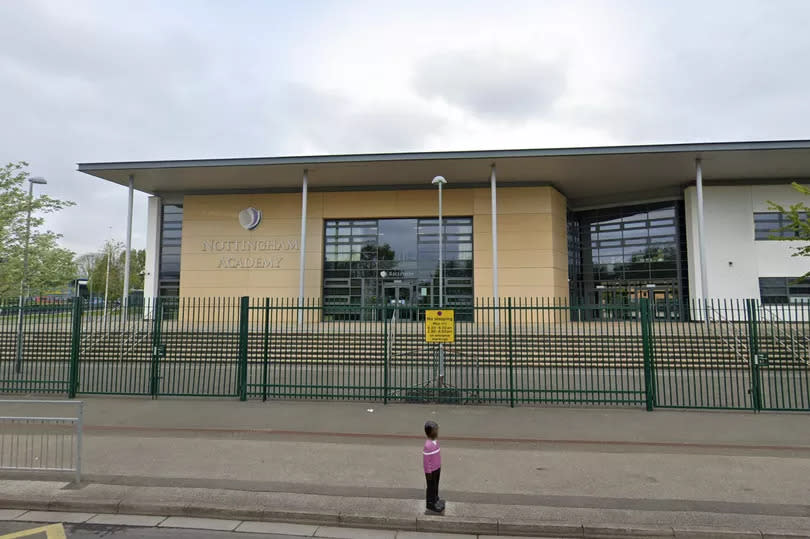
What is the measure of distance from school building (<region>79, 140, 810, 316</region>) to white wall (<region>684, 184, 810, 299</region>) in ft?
0.21

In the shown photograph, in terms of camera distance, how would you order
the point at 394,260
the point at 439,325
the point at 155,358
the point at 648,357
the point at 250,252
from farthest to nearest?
the point at 250,252, the point at 394,260, the point at 155,358, the point at 439,325, the point at 648,357

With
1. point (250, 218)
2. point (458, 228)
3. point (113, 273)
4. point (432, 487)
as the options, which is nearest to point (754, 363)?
point (432, 487)

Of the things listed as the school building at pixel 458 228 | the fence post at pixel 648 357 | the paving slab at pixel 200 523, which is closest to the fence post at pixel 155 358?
the paving slab at pixel 200 523

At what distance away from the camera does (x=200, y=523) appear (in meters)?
5.00

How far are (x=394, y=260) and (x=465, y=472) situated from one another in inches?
791

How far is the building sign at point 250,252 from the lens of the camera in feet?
85.6

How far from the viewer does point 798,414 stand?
9.36 metres

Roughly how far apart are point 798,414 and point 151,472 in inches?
452

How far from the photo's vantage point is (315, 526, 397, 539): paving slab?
4.71 m

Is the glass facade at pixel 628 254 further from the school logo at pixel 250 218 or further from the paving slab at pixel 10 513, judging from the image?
the paving slab at pixel 10 513

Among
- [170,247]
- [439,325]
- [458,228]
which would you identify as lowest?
[439,325]

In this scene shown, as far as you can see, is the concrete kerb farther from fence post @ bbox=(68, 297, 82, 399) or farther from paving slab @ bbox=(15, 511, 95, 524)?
fence post @ bbox=(68, 297, 82, 399)

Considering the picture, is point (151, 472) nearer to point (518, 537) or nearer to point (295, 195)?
point (518, 537)

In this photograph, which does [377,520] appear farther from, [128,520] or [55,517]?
[55,517]
